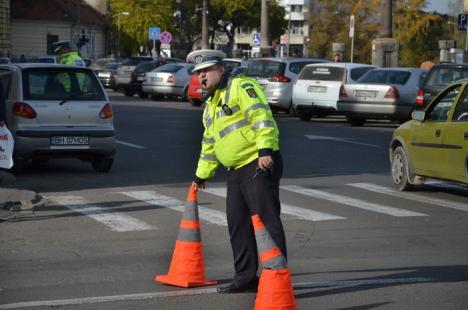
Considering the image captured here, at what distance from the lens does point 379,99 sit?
27.9m

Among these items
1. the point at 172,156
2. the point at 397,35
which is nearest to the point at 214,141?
the point at 172,156

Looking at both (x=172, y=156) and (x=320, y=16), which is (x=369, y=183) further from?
(x=320, y=16)

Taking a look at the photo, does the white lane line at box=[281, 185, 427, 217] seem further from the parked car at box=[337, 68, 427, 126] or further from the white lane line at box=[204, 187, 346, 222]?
the parked car at box=[337, 68, 427, 126]

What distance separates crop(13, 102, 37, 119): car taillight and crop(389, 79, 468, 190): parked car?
516cm

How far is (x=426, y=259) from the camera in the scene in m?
9.73

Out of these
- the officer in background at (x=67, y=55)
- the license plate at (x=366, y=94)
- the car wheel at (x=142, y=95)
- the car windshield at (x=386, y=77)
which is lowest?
the car wheel at (x=142, y=95)

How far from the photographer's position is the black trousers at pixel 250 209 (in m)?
7.84

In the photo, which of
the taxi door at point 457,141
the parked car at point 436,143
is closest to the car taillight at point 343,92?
the parked car at point 436,143

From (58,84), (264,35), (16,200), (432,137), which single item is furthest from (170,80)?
(16,200)

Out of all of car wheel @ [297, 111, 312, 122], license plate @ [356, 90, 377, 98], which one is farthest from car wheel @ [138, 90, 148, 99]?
license plate @ [356, 90, 377, 98]

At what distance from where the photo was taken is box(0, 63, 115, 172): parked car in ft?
51.9

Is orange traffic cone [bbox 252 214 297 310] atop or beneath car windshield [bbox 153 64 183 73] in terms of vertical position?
beneath

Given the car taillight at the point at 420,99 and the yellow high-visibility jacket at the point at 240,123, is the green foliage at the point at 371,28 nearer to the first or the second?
the car taillight at the point at 420,99

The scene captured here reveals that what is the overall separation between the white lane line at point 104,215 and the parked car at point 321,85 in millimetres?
16311
